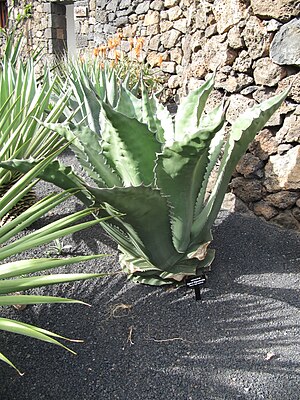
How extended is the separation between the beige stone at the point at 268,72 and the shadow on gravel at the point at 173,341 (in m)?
1.00

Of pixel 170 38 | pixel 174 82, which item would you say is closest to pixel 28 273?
pixel 174 82

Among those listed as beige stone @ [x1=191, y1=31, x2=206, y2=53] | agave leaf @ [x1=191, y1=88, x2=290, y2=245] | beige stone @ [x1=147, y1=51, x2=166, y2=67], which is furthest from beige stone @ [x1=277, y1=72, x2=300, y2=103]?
beige stone @ [x1=147, y1=51, x2=166, y2=67]

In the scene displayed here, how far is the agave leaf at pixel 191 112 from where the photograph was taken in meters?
2.13

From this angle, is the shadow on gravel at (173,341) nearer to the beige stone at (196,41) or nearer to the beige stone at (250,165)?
the beige stone at (250,165)

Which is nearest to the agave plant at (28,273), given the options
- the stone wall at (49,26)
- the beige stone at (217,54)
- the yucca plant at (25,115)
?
the yucca plant at (25,115)

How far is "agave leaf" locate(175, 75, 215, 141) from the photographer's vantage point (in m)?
2.13

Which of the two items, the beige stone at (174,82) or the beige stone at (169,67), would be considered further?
the beige stone at (169,67)

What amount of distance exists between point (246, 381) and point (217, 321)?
0.33 meters

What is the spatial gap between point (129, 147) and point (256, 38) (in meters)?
1.26

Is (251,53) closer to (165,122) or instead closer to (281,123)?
(281,123)

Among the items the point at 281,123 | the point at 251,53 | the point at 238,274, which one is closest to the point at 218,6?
the point at 251,53

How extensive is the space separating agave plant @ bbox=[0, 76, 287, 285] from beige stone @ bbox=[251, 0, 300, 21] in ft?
2.29

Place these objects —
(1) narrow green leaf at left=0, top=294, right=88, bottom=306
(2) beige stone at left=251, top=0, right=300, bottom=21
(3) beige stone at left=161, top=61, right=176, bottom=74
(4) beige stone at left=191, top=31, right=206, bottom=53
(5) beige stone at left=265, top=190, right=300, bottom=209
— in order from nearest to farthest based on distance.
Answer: (1) narrow green leaf at left=0, top=294, right=88, bottom=306
(2) beige stone at left=251, top=0, right=300, bottom=21
(5) beige stone at left=265, top=190, right=300, bottom=209
(4) beige stone at left=191, top=31, right=206, bottom=53
(3) beige stone at left=161, top=61, right=176, bottom=74

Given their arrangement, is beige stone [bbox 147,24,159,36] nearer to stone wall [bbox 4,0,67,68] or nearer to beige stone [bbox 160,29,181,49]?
beige stone [bbox 160,29,181,49]
